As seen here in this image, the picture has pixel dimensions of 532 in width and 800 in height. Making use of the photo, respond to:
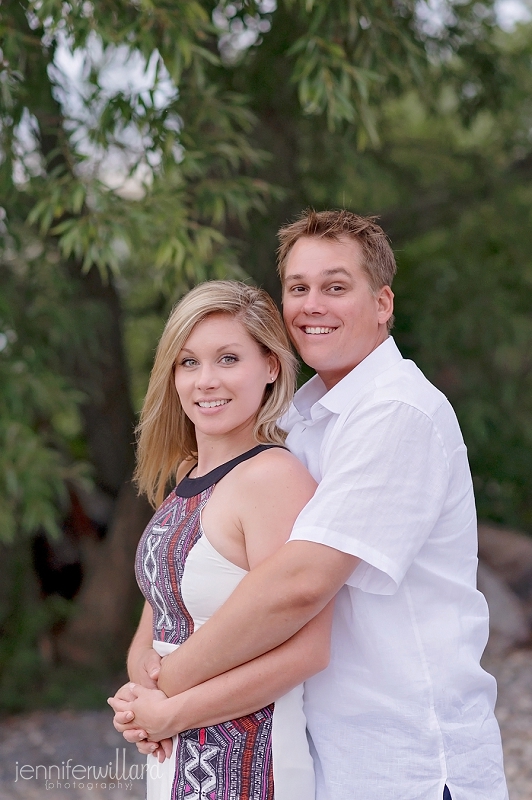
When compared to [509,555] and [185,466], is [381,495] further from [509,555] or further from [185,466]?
[509,555]

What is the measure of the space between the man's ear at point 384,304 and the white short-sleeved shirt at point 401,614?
20 cm

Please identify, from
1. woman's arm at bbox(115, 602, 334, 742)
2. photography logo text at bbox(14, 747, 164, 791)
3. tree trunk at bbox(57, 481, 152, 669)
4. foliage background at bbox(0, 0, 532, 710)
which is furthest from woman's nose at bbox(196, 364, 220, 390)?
tree trunk at bbox(57, 481, 152, 669)

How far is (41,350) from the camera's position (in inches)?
162

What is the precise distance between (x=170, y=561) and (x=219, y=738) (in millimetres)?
336

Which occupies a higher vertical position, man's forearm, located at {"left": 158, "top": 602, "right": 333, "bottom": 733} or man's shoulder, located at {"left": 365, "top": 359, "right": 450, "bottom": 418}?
man's shoulder, located at {"left": 365, "top": 359, "right": 450, "bottom": 418}

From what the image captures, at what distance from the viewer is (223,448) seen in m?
1.81

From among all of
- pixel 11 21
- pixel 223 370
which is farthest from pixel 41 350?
pixel 223 370

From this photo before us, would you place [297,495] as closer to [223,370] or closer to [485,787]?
[223,370]

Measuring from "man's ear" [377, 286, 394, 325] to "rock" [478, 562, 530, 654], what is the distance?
15.3 feet

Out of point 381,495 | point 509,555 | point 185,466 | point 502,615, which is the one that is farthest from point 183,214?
point 509,555

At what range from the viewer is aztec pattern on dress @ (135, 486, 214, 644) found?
1667mm

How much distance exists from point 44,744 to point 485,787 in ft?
12.2

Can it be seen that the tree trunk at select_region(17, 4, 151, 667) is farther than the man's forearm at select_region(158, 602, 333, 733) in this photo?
Yes

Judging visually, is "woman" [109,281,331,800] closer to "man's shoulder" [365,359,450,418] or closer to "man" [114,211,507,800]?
"man" [114,211,507,800]
